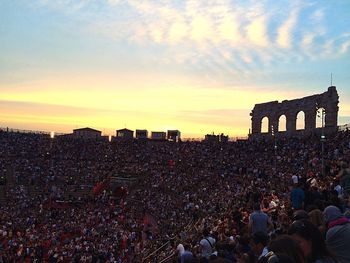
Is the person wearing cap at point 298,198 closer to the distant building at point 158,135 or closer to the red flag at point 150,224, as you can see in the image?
the red flag at point 150,224

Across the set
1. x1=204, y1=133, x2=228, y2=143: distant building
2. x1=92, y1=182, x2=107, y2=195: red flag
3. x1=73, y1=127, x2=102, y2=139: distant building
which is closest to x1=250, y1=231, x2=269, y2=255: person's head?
x1=92, y1=182, x2=107, y2=195: red flag

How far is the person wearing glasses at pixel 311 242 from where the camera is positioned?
13.0ft

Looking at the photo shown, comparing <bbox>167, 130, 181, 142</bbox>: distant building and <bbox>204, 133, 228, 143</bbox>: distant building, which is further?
<bbox>167, 130, 181, 142</bbox>: distant building

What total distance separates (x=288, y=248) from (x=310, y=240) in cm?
73

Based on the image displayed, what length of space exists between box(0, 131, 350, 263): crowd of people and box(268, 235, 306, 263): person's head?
1.74 meters

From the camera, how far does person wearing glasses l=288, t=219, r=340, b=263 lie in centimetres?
395

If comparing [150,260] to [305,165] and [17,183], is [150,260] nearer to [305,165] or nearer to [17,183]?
[305,165]

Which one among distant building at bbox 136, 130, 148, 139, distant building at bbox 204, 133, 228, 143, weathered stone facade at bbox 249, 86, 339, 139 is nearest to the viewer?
weathered stone facade at bbox 249, 86, 339, 139

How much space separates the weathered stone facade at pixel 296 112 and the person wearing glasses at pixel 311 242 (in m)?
34.8

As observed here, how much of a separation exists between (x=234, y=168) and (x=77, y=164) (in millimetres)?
18419

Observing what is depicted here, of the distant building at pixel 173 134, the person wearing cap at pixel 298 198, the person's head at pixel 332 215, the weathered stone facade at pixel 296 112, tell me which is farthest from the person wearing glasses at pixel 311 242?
the distant building at pixel 173 134

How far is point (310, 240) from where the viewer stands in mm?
3963

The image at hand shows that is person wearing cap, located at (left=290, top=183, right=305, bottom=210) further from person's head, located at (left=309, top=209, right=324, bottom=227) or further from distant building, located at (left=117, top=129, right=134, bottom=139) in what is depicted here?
distant building, located at (left=117, top=129, right=134, bottom=139)

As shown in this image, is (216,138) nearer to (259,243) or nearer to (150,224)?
(150,224)
